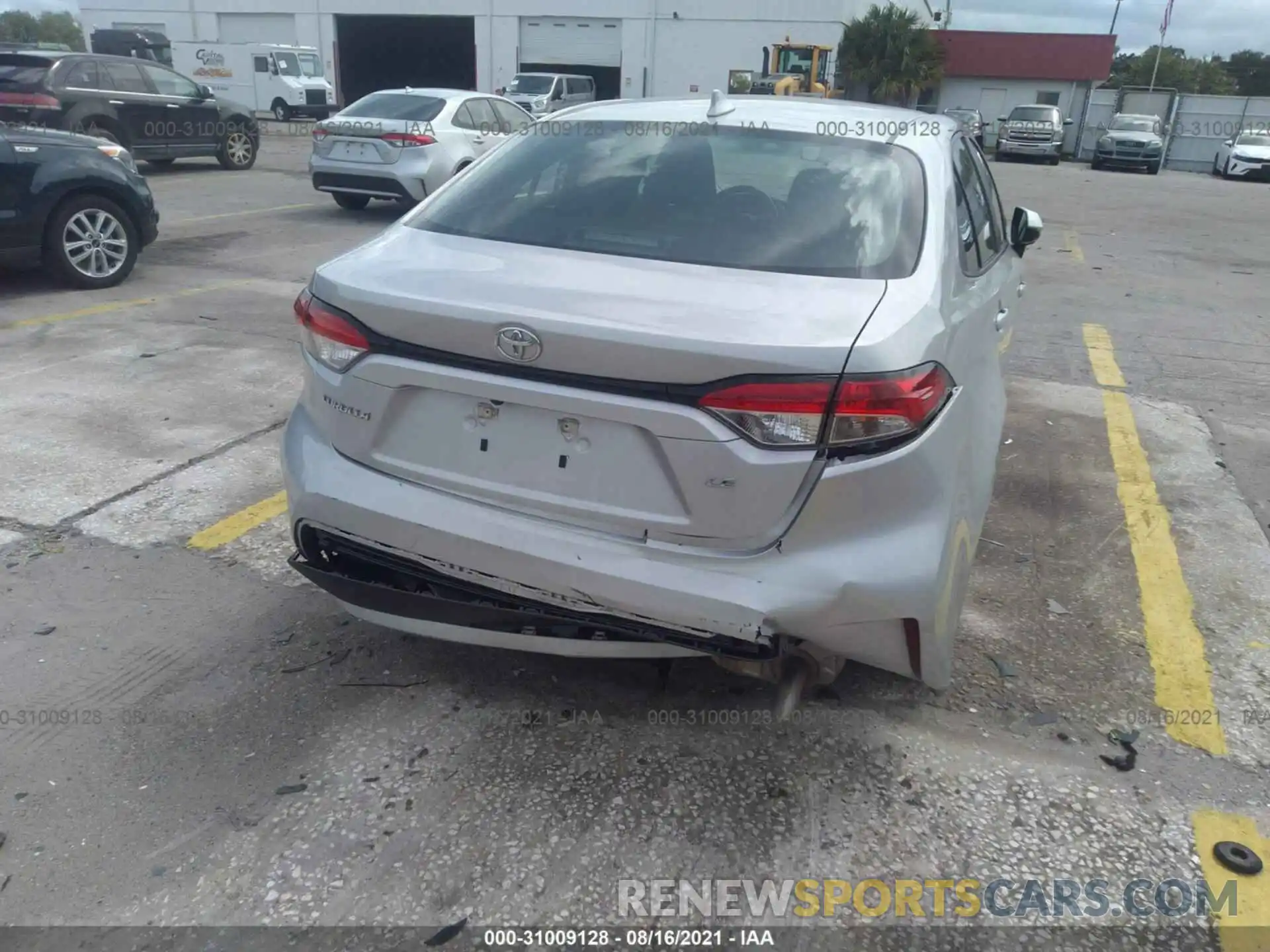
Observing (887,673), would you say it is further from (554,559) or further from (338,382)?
(338,382)

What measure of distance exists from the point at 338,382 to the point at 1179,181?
98.3 ft

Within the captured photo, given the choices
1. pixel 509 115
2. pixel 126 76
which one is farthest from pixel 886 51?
pixel 126 76

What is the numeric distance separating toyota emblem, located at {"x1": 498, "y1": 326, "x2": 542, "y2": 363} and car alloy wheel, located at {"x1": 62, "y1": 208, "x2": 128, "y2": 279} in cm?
663

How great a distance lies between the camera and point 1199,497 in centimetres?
475

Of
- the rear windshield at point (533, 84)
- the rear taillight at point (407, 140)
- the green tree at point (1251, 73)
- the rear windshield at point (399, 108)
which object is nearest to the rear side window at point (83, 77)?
the rear windshield at point (399, 108)

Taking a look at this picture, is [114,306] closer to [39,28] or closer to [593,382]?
[593,382]

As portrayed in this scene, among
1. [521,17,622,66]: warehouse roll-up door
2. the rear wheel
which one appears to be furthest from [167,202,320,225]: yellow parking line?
[521,17,622,66]: warehouse roll-up door

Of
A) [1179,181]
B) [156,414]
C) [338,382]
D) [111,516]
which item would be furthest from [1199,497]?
[1179,181]

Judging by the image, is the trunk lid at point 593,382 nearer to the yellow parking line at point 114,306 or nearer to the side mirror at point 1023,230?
the side mirror at point 1023,230

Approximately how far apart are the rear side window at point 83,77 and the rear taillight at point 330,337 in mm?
14261

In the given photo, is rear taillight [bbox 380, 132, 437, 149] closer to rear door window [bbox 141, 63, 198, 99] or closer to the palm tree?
rear door window [bbox 141, 63, 198, 99]

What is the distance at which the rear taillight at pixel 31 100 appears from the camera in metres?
13.4

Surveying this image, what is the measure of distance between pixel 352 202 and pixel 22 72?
520 cm

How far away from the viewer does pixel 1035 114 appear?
30734mm
